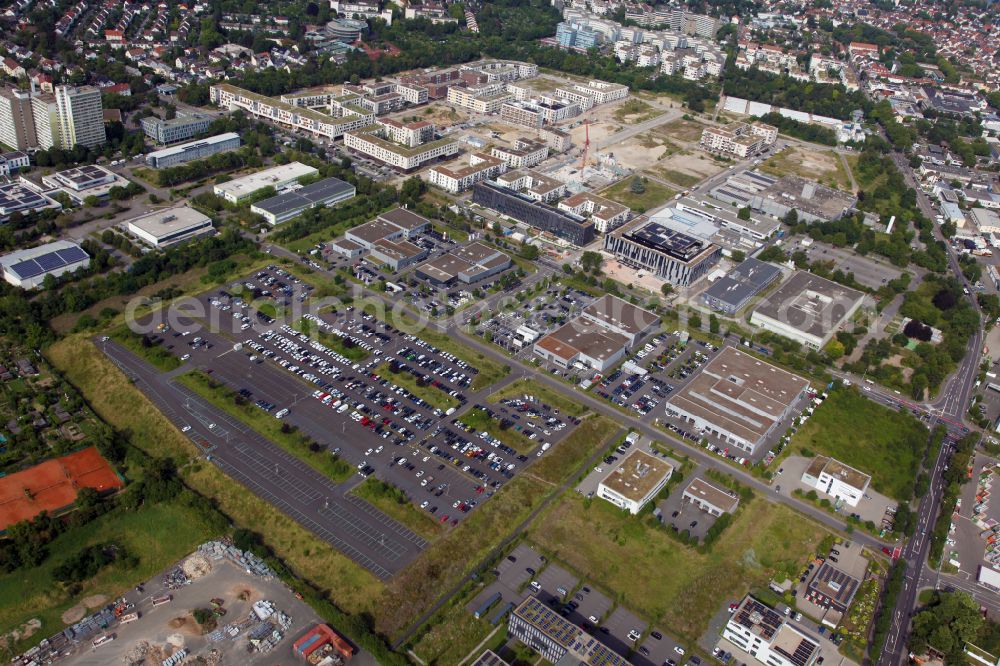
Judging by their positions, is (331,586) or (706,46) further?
(706,46)

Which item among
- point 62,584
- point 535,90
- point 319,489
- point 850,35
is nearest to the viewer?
point 62,584

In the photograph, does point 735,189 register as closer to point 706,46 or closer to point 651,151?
point 651,151

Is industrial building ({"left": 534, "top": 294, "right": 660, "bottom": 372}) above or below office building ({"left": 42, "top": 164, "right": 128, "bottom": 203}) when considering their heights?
below

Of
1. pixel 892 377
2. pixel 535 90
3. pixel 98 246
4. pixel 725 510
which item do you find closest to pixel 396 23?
pixel 535 90

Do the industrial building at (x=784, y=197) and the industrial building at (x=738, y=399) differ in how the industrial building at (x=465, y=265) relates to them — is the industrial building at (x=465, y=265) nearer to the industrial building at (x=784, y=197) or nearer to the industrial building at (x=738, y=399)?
the industrial building at (x=738, y=399)

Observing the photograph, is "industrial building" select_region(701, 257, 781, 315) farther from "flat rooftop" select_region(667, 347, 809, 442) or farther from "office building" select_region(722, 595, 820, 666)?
"office building" select_region(722, 595, 820, 666)

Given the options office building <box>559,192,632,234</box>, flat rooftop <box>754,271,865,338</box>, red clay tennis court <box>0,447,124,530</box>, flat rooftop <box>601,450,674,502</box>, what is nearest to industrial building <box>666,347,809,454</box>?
flat rooftop <box>601,450,674,502</box>

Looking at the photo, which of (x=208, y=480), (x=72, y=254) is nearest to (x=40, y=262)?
(x=72, y=254)
